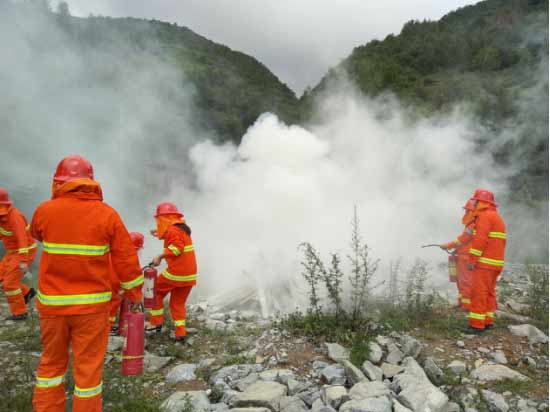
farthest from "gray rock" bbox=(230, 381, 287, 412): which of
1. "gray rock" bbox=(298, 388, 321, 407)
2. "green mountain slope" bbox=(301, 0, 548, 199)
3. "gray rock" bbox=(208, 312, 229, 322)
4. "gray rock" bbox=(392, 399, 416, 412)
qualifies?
"green mountain slope" bbox=(301, 0, 548, 199)

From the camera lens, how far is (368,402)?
9.39 feet

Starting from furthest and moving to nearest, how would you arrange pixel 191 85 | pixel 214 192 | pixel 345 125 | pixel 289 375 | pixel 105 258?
pixel 191 85
pixel 345 125
pixel 214 192
pixel 289 375
pixel 105 258

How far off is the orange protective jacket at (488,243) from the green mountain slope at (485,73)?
860cm

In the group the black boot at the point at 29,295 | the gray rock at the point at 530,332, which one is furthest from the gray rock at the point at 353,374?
the black boot at the point at 29,295

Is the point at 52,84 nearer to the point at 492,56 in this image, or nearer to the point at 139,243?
the point at 139,243

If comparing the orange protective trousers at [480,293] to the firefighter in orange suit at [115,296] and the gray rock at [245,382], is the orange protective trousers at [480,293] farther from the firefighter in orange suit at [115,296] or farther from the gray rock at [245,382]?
the firefighter in orange suit at [115,296]

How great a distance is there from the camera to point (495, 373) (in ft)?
12.5

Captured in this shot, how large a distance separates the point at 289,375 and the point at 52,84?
10268 millimetres

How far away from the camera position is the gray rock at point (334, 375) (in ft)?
11.2

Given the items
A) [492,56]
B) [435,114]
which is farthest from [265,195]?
[492,56]

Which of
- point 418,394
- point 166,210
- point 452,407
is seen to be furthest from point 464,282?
point 166,210

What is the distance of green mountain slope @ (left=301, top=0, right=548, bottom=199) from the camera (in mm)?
13766

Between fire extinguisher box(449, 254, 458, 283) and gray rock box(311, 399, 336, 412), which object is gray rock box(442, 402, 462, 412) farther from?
fire extinguisher box(449, 254, 458, 283)

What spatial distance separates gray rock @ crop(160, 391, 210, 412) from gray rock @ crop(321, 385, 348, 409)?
3.05ft
